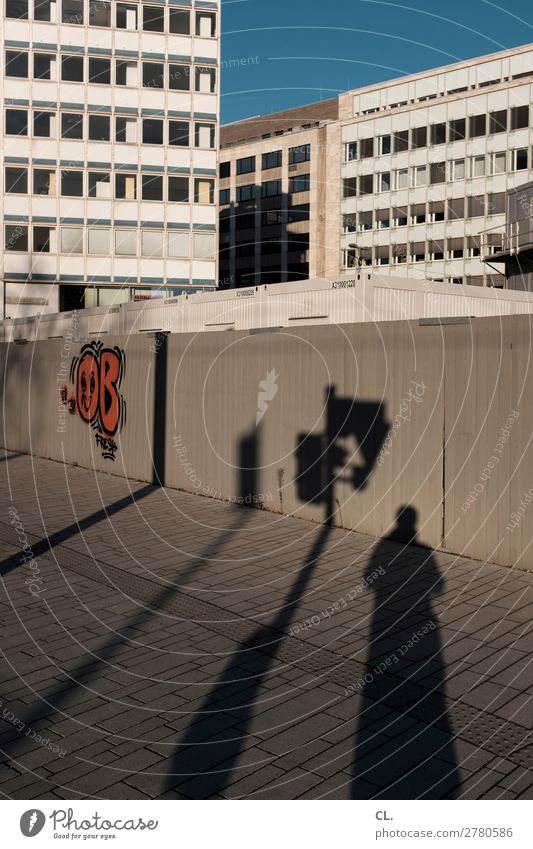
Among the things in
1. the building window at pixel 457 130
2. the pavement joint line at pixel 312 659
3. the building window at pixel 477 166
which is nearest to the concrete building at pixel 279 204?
the building window at pixel 457 130

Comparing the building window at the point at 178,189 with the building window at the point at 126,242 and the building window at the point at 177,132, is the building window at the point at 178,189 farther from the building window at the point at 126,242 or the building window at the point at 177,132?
the building window at the point at 126,242

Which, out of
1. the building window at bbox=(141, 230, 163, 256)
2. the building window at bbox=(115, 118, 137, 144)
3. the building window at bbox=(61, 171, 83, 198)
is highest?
the building window at bbox=(115, 118, 137, 144)

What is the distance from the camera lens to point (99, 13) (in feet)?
189

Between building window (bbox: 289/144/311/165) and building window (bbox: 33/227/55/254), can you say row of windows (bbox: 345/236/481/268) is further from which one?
building window (bbox: 33/227/55/254)

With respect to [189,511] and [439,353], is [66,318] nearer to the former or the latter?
[189,511]

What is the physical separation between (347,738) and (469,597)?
146 inches

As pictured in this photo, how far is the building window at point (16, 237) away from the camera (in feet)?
193

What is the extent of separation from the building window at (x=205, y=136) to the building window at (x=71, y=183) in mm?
8750

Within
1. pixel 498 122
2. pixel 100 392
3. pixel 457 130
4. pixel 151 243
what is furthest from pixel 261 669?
pixel 457 130

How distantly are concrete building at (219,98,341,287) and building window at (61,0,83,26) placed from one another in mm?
39189

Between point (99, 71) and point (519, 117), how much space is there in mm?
36066

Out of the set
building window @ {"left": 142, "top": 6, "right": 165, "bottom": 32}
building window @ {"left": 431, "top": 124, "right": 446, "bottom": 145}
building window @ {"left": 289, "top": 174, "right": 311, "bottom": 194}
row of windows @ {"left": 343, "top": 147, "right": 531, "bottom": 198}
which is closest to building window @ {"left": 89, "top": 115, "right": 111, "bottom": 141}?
building window @ {"left": 142, "top": 6, "right": 165, "bottom": 32}

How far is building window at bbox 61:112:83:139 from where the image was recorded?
58.1 metres
